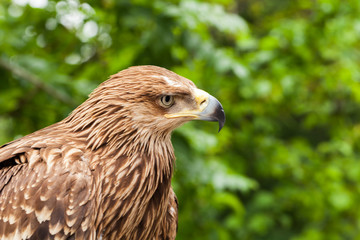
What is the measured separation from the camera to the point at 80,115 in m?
2.67

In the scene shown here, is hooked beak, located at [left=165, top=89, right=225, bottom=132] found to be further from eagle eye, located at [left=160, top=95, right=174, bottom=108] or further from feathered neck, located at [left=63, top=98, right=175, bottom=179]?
feathered neck, located at [left=63, top=98, right=175, bottom=179]

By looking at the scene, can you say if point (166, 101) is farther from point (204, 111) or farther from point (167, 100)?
point (204, 111)

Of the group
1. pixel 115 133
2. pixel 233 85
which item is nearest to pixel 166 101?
pixel 115 133

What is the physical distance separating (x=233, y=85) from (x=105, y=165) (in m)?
3.39

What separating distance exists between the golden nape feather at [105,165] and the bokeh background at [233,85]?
155cm

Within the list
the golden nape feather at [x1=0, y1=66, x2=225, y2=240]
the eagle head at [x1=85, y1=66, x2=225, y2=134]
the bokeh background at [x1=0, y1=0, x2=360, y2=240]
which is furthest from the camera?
the bokeh background at [x1=0, y1=0, x2=360, y2=240]

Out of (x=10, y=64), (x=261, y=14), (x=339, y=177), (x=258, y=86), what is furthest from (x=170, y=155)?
(x=261, y=14)

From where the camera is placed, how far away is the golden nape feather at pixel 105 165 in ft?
7.82

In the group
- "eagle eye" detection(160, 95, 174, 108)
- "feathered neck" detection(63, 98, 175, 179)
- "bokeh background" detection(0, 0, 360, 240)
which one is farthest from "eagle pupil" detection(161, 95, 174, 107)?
"bokeh background" detection(0, 0, 360, 240)

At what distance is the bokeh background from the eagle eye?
61.8 inches

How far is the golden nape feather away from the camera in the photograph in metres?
2.38

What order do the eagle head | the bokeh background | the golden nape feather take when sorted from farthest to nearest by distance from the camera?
the bokeh background < the eagle head < the golden nape feather

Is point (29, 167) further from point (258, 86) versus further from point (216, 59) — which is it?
point (258, 86)

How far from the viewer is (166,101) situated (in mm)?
2611
